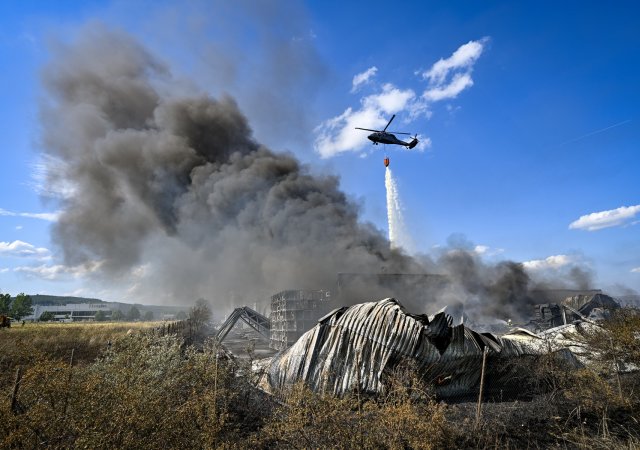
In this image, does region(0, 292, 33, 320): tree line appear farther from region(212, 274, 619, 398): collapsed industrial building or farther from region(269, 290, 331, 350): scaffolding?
region(212, 274, 619, 398): collapsed industrial building

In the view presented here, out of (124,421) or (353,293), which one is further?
(353,293)

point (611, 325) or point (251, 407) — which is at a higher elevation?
point (611, 325)

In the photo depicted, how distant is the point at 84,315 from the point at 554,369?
418 feet

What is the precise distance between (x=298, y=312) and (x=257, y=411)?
13.2m

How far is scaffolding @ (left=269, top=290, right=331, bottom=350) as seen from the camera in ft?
67.0

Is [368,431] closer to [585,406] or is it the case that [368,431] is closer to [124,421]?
[124,421]

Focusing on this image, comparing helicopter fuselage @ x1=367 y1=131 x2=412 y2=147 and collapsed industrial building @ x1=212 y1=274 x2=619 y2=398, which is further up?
helicopter fuselage @ x1=367 y1=131 x2=412 y2=147

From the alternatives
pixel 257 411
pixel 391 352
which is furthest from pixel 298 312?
pixel 257 411

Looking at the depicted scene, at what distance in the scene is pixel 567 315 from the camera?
24938 mm

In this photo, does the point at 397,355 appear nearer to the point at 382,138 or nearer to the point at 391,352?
the point at 391,352

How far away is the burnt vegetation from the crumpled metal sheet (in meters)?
0.36

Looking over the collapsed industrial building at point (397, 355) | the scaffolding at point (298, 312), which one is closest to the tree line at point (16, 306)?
the scaffolding at point (298, 312)

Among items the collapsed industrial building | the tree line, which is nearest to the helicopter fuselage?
the collapsed industrial building

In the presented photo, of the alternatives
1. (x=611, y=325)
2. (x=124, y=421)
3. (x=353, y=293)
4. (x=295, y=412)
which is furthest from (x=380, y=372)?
(x=353, y=293)
